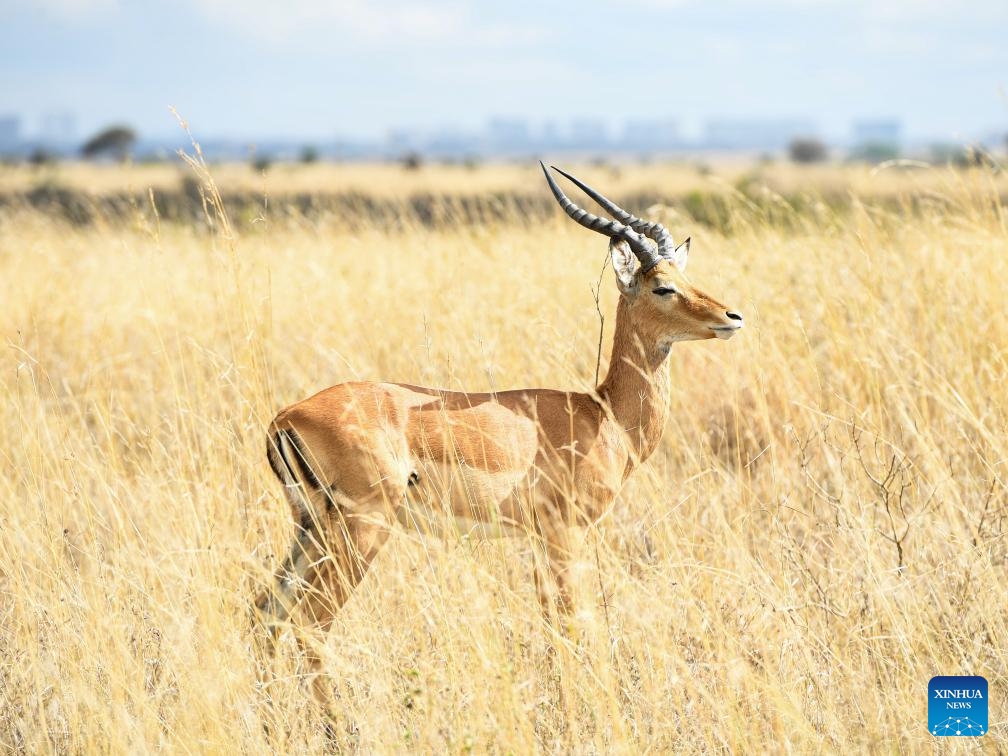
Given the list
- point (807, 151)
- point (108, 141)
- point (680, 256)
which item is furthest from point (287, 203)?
point (807, 151)

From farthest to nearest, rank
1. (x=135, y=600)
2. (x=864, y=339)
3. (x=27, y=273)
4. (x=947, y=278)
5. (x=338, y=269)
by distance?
1. (x=27, y=273)
2. (x=338, y=269)
3. (x=947, y=278)
4. (x=864, y=339)
5. (x=135, y=600)

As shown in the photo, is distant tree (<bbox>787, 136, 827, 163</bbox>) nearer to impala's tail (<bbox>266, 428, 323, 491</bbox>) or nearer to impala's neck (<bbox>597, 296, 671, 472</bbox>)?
impala's neck (<bbox>597, 296, 671, 472</bbox>)

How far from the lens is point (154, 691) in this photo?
3535 mm

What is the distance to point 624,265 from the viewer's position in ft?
12.4

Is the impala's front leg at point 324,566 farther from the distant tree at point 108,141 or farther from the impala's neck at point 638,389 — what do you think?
the distant tree at point 108,141

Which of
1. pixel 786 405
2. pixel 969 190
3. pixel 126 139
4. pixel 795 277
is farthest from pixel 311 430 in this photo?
pixel 126 139

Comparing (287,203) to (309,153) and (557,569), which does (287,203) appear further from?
(309,153)

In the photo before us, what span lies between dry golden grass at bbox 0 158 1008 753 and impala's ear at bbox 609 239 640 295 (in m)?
0.35

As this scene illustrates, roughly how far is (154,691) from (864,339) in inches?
163

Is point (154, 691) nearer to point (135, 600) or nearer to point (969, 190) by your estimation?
point (135, 600)

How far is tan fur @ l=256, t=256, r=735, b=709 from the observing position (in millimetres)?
3305

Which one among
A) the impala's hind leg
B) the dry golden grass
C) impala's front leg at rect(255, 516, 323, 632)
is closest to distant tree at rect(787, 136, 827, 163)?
the dry golden grass

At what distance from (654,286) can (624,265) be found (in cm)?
14

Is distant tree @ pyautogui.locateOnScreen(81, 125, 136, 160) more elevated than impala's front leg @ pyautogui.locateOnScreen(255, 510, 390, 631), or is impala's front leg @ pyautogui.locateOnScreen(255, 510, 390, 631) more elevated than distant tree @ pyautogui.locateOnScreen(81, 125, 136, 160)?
distant tree @ pyautogui.locateOnScreen(81, 125, 136, 160)
